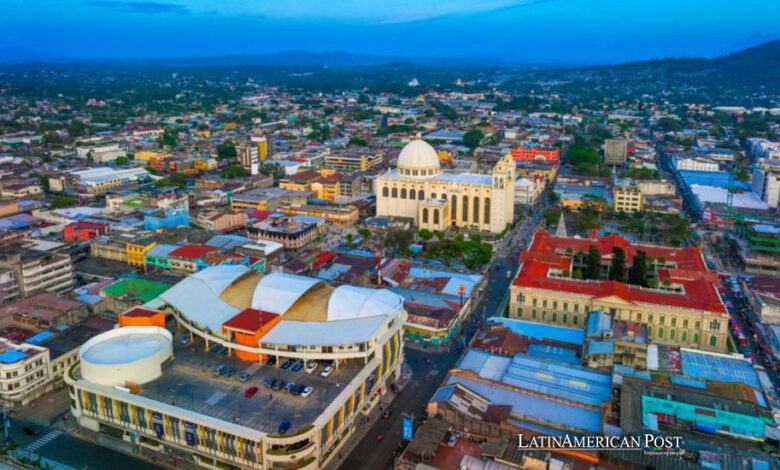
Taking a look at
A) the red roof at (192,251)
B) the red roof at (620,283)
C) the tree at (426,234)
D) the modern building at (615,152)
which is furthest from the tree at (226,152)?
the red roof at (620,283)

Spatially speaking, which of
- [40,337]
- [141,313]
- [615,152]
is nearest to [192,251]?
[40,337]

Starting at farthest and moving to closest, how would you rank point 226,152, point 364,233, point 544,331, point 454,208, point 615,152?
1. point 226,152
2. point 615,152
3. point 454,208
4. point 364,233
5. point 544,331

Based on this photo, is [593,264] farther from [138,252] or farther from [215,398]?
[138,252]

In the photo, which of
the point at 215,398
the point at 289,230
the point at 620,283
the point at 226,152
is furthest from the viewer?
the point at 226,152

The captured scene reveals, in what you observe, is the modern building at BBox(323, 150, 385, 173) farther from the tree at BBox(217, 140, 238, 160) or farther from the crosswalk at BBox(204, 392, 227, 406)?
the crosswalk at BBox(204, 392, 227, 406)

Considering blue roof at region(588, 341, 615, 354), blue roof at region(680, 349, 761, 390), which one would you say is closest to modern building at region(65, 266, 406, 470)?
blue roof at region(588, 341, 615, 354)

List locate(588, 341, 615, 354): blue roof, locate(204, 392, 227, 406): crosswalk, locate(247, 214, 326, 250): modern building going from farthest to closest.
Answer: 1. locate(247, 214, 326, 250): modern building
2. locate(588, 341, 615, 354): blue roof
3. locate(204, 392, 227, 406): crosswalk

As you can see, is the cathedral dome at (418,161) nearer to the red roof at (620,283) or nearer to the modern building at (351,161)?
the red roof at (620,283)
